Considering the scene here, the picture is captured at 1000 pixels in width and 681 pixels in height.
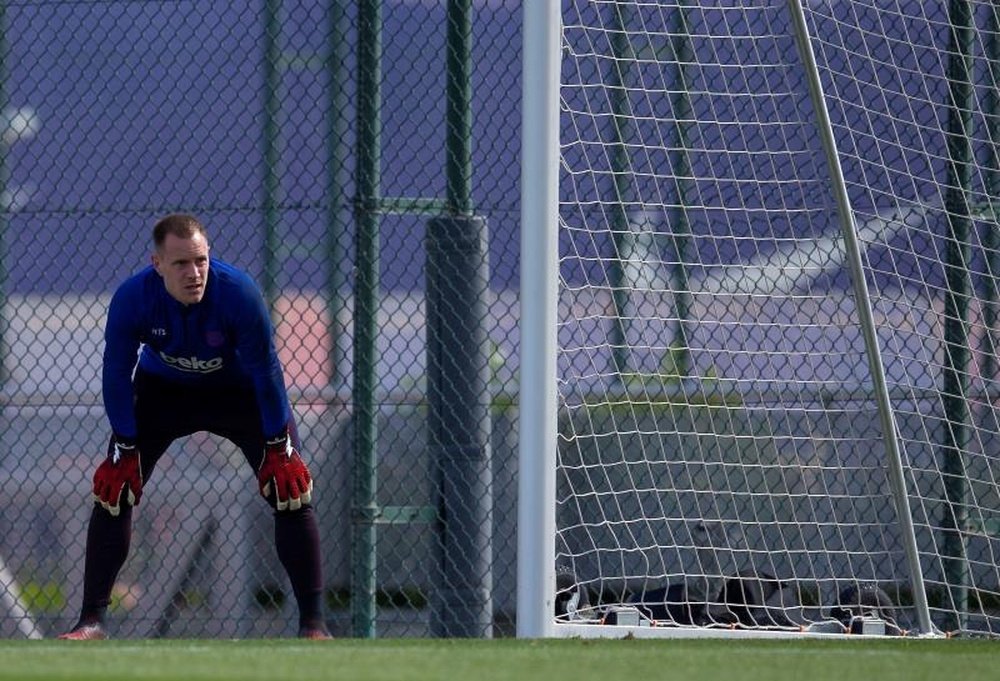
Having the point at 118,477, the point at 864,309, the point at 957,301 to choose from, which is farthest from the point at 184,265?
the point at 957,301

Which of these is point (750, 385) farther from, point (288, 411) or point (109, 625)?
Answer: point (109, 625)

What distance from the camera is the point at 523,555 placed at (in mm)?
5078

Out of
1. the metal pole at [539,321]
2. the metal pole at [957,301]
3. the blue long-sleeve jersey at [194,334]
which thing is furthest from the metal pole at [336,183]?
the metal pole at [957,301]

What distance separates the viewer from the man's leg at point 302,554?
579 centimetres

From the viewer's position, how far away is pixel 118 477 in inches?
224

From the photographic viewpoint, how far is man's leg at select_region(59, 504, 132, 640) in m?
5.70

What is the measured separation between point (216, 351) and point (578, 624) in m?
1.53

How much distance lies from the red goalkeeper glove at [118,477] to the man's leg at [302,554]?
50 cm

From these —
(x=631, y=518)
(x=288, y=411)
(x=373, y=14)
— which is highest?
(x=373, y=14)

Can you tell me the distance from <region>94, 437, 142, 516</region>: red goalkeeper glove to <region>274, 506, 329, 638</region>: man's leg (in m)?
0.50

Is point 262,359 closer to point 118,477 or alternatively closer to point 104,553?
point 118,477

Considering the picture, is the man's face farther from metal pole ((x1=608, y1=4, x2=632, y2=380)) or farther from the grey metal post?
metal pole ((x1=608, y1=4, x2=632, y2=380))

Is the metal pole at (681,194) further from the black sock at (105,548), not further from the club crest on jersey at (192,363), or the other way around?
the black sock at (105,548)

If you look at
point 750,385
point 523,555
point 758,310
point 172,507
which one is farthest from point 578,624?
point 172,507
